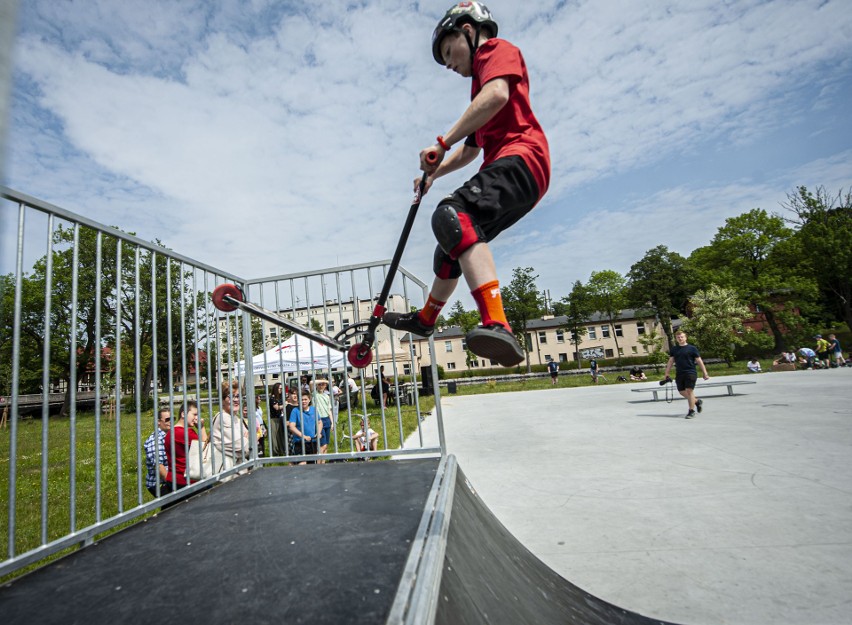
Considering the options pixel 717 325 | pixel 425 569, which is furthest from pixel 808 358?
pixel 425 569

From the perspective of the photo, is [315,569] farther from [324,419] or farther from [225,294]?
[324,419]

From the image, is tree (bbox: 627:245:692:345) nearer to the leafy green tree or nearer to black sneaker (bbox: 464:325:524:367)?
the leafy green tree

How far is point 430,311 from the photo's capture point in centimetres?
240

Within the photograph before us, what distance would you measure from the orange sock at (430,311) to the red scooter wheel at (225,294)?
1533 mm

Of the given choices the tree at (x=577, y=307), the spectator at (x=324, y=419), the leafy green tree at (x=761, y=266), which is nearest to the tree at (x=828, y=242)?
the leafy green tree at (x=761, y=266)

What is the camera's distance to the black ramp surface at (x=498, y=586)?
5.17 feet

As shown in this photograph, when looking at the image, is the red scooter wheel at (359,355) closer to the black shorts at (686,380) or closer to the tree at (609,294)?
the black shorts at (686,380)

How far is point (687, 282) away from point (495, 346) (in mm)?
65477

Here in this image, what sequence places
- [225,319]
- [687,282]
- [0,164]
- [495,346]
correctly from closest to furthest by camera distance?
[0,164] < [495,346] < [225,319] < [687,282]

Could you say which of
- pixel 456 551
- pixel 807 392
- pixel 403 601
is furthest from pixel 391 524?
pixel 807 392

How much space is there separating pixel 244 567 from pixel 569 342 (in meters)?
63.2

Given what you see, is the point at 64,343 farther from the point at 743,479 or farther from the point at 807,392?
the point at 807,392

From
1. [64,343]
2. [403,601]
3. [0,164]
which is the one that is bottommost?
[403,601]

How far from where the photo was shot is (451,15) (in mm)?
2055
